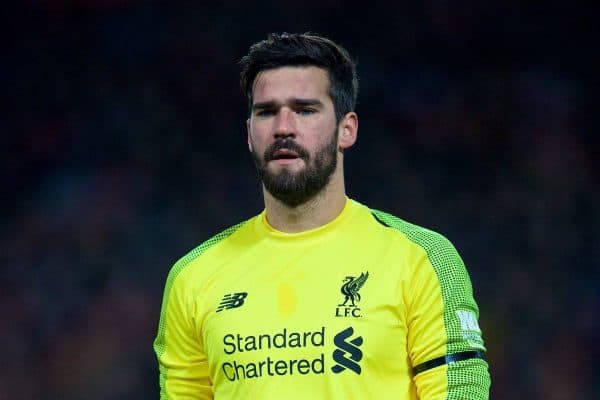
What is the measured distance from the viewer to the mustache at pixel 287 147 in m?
2.59

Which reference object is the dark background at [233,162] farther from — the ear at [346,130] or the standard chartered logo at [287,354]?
the standard chartered logo at [287,354]

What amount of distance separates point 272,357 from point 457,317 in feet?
1.47

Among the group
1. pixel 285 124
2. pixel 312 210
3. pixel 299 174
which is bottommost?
pixel 312 210

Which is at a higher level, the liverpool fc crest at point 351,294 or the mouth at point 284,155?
the mouth at point 284,155

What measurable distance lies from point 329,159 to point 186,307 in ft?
1.74

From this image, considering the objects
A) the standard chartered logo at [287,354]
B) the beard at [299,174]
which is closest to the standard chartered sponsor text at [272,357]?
the standard chartered logo at [287,354]

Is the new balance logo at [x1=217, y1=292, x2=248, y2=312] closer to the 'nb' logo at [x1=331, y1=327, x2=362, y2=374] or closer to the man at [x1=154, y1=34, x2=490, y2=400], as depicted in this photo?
the man at [x1=154, y1=34, x2=490, y2=400]

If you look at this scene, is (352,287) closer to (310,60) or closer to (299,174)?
(299,174)

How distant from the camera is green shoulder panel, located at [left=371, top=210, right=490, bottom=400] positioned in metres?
2.44

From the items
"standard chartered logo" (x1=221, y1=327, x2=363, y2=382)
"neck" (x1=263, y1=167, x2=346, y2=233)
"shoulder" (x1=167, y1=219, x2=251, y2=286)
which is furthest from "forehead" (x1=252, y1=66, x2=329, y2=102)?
"standard chartered logo" (x1=221, y1=327, x2=363, y2=382)

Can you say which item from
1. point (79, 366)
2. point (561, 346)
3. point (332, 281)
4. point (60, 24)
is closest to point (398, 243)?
point (332, 281)

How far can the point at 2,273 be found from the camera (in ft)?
17.5

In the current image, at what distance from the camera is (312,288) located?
257 cm

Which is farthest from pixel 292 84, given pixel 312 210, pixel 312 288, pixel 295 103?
→ pixel 312 288
